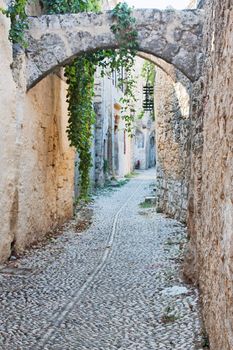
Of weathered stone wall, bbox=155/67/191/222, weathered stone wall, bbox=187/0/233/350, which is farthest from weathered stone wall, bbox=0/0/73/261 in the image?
weathered stone wall, bbox=187/0/233/350

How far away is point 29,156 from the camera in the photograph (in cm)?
690

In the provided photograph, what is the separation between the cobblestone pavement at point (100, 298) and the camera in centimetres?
355

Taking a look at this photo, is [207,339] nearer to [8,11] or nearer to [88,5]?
[8,11]

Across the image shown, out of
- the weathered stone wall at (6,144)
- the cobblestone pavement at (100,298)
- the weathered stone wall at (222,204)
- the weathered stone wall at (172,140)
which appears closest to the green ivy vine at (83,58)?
the weathered stone wall at (6,144)

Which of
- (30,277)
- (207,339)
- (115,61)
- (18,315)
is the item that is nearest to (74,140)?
(115,61)

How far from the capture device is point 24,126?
6605 mm

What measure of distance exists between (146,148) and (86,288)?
3325 centimetres

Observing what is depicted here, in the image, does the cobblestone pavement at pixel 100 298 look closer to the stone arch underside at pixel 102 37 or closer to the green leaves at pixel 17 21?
the stone arch underside at pixel 102 37

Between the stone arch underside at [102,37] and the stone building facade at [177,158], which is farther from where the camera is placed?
the stone arch underside at [102,37]

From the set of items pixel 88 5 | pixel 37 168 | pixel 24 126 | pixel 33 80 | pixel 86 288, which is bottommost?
pixel 86 288

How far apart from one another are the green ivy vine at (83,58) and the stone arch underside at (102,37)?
0.12m

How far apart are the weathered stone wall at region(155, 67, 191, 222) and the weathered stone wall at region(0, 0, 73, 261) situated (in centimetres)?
203

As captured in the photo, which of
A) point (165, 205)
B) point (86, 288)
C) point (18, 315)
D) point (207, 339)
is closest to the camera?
point (207, 339)

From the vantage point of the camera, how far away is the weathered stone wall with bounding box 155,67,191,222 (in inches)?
→ 342
